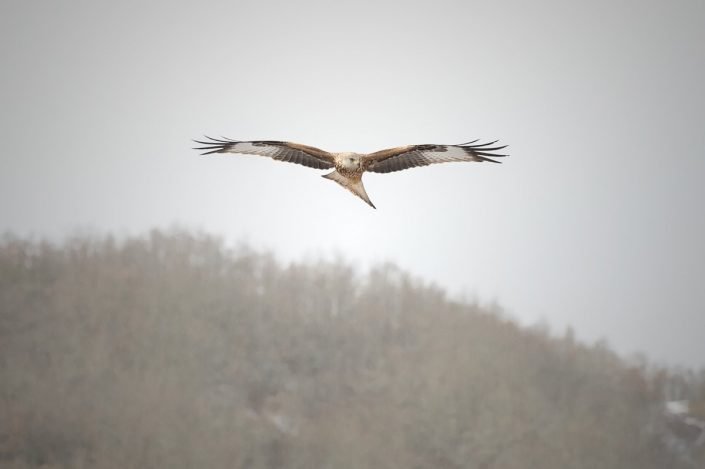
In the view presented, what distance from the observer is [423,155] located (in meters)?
12.7

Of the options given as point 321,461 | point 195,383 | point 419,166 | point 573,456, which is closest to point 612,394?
point 573,456

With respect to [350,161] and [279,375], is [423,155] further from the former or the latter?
[279,375]

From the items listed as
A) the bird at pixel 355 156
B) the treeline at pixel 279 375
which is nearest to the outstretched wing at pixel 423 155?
the bird at pixel 355 156

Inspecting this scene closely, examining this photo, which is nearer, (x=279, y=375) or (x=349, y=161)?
(x=349, y=161)

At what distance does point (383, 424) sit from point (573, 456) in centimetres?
1109

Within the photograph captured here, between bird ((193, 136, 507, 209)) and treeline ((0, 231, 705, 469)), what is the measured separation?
117ft

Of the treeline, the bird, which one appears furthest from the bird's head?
the treeline

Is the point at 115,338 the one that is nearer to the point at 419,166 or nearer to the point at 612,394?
the point at 612,394

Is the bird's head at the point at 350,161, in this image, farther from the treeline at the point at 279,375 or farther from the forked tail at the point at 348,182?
the treeline at the point at 279,375

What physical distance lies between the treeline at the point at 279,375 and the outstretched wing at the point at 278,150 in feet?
116

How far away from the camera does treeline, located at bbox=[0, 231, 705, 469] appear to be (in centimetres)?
4884

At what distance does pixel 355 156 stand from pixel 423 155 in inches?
58.6

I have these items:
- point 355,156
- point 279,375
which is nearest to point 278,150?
point 355,156

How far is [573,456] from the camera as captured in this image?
54.1 meters
